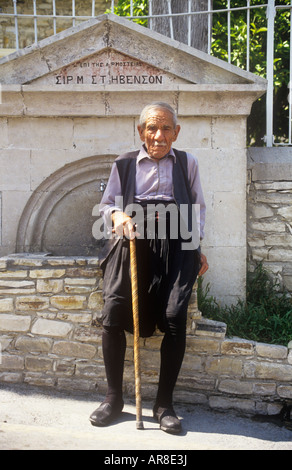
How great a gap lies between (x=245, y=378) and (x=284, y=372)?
0.30m

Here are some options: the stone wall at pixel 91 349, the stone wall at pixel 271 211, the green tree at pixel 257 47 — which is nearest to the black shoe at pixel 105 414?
the stone wall at pixel 91 349

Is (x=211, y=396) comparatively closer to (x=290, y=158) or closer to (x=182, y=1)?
(x=290, y=158)

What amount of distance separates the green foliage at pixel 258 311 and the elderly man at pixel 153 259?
0.91m

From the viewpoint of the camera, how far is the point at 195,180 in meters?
3.56

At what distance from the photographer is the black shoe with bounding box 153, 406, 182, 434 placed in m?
3.17

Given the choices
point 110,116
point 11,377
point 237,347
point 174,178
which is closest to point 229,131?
point 110,116

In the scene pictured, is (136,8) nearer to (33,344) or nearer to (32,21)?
(32,21)

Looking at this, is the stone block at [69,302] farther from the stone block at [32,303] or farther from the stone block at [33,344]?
the stone block at [33,344]

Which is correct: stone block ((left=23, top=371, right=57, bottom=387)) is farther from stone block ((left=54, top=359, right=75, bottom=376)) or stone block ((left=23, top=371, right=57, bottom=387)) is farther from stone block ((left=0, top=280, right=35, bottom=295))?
stone block ((left=0, top=280, right=35, bottom=295))

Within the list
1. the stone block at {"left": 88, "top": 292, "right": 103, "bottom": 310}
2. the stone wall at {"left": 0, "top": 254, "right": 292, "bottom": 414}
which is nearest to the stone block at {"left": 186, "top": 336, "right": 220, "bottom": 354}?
the stone wall at {"left": 0, "top": 254, "right": 292, "bottom": 414}

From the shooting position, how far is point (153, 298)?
11.0ft

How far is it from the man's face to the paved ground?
1844mm

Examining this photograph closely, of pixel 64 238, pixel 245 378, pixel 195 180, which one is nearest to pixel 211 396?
pixel 245 378

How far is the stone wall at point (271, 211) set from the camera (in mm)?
4785
